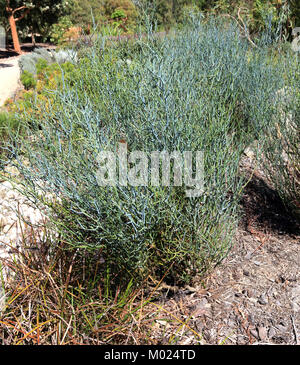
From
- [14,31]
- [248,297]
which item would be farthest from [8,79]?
[248,297]

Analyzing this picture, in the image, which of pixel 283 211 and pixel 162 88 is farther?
pixel 283 211

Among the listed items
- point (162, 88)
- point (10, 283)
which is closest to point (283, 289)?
point (162, 88)

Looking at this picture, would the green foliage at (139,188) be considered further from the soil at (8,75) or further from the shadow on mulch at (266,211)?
the soil at (8,75)

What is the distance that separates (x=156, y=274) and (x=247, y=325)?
686 mm

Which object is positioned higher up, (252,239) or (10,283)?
(10,283)

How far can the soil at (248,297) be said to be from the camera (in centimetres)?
219

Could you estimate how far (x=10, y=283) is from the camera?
93.1 inches

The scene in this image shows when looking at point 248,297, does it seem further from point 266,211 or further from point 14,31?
point 14,31

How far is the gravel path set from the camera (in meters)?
9.42

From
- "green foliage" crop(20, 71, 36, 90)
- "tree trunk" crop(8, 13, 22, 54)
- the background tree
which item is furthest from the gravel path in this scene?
the background tree

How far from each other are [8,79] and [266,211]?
1119 centimetres

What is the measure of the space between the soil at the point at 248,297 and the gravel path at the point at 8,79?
7.15m
